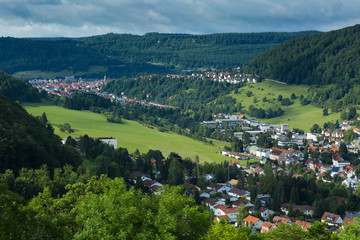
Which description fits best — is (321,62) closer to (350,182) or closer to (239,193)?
(350,182)

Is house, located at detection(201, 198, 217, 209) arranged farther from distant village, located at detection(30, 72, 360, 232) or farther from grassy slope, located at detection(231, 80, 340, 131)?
grassy slope, located at detection(231, 80, 340, 131)

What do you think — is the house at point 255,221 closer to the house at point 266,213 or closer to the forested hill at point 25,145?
the house at point 266,213

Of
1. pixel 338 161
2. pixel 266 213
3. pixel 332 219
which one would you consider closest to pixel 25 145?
pixel 266 213

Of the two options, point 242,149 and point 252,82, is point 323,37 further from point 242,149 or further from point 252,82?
point 242,149

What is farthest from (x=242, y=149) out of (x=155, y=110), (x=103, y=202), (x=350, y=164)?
(x=103, y=202)

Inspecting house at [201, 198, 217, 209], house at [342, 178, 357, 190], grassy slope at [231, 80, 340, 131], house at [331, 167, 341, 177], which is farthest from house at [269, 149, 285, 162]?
house at [201, 198, 217, 209]

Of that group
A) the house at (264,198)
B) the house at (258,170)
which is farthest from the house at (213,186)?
the house at (258,170)

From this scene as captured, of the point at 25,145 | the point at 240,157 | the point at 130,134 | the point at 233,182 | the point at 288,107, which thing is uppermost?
the point at 25,145
